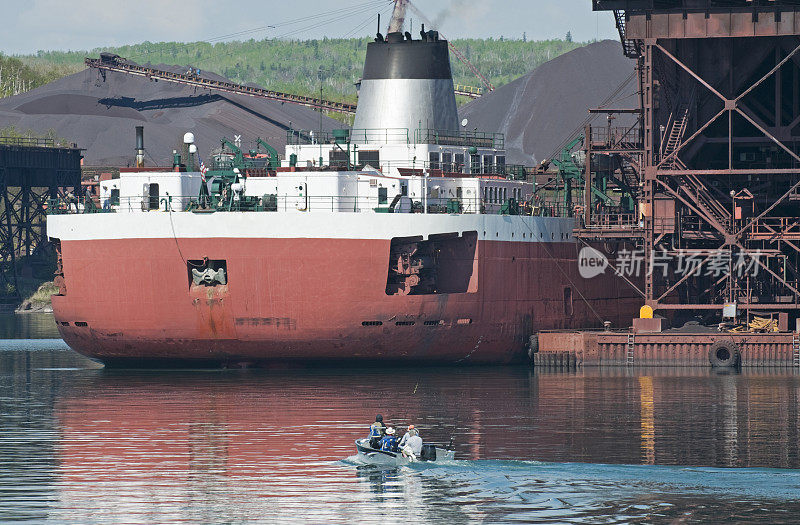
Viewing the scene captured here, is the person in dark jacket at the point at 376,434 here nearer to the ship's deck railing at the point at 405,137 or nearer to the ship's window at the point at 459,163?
the ship's window at the point at 459,163

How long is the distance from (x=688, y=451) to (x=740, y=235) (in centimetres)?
2647

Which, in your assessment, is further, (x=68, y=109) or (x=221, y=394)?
(x=68, y=109)

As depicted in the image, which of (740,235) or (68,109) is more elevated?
(68,109)

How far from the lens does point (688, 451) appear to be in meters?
41.4

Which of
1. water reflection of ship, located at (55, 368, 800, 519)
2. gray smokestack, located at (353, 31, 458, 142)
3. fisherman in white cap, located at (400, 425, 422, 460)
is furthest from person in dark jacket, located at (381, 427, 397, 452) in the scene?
gray smokestack, located at (353, 31, 458, 142)

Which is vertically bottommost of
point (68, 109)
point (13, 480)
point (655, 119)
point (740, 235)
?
point (13, 480)

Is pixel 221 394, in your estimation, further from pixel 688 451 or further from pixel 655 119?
pixel 655 119

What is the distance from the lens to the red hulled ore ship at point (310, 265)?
61219 millimetres

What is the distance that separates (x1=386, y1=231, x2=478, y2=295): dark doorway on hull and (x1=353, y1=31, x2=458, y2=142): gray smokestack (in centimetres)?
995

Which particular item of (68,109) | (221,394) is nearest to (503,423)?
(221,394)

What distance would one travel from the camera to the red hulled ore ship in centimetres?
6122

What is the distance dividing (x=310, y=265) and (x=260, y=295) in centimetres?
238
